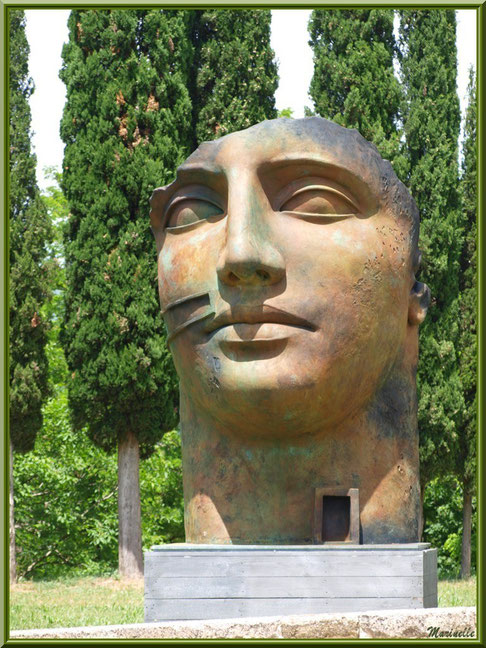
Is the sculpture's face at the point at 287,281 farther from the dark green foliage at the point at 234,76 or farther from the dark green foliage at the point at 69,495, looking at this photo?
the dark green foliage at the point at 69,495

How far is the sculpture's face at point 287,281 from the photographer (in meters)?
5.80

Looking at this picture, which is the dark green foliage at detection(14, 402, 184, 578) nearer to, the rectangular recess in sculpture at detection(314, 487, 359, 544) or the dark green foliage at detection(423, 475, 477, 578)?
the dark green foliage at detection(423, 475, 477, 578)

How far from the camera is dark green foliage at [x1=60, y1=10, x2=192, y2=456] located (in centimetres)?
1279

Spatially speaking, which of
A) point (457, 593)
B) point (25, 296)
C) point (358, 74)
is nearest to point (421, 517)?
point (457, 593)

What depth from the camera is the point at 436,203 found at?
13938 mm

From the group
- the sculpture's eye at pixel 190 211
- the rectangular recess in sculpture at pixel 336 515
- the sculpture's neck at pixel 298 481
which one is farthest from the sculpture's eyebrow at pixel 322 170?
the rectangular recess in sculpture at pixel 336 515

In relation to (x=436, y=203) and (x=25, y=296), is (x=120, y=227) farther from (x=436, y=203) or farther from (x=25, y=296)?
(x=436, y=203)

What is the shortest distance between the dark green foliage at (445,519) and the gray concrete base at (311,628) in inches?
509

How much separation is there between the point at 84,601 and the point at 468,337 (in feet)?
22.0

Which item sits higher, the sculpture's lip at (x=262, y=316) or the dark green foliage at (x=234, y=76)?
the dark green foliage at (x=234, y=76)

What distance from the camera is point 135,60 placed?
44.0ft

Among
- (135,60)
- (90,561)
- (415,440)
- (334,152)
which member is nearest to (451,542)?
(90,561)

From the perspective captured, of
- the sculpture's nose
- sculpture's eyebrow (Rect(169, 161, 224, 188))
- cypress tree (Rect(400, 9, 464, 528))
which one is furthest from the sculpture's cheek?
cypress tree (Rect(400, 9, 464, 528))

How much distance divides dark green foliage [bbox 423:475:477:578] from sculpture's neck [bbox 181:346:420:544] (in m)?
12.1
